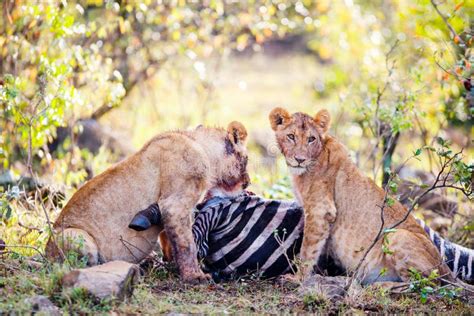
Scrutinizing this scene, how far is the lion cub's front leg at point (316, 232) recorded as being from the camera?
5992 millimetres

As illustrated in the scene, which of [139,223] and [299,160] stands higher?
[299,160]

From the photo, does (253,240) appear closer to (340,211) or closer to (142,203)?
(340,211)

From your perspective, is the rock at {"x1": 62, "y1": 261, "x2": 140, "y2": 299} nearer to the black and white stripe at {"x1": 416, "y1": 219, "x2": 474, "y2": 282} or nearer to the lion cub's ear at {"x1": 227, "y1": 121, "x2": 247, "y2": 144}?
the lion cub's ear at {"x1": 227, "y1": 121, "x2": 247, "y2": 144}

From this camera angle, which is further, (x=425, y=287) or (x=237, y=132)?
(x=237, y=132)

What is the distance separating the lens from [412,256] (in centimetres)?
568

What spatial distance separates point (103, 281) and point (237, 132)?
7.07 ft

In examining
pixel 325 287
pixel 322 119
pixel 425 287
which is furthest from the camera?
pixel 322 119

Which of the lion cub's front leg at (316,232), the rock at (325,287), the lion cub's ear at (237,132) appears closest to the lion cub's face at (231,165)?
the lion cub's ear at (237,132)

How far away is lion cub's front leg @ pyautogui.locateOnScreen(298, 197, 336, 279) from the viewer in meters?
5.99

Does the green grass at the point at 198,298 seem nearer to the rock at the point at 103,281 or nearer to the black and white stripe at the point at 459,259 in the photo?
the rock at the point at 103,281

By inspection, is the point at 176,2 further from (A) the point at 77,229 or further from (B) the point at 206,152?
(A) the point at 77,229

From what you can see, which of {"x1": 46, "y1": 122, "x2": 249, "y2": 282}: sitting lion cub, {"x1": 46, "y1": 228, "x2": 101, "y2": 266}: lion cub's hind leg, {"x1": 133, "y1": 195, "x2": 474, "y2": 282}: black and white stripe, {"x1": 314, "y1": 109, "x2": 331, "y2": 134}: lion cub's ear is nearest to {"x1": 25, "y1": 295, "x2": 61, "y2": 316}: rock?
{"x1": 46, "y1": 228, "x2": 101, "y2": 266}: lion cub's hind leg

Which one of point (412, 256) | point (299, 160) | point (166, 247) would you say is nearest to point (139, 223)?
point (166, 247)

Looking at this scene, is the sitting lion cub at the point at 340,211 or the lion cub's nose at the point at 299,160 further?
the lion cub's nose at the point at 299,160
